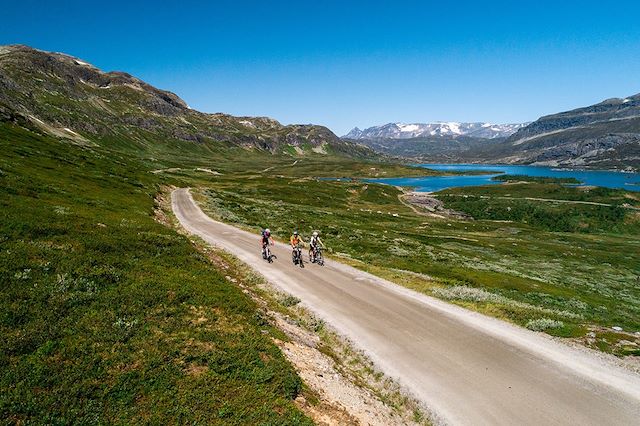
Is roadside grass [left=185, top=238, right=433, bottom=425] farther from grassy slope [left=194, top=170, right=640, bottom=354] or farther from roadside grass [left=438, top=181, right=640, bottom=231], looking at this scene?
roadside grass [left=438, top=181, right=640, bottom=231]

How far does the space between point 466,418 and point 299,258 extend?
22.9 m

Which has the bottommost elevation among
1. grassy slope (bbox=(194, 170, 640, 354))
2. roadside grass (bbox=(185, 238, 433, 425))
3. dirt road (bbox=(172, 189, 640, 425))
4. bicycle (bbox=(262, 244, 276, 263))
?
grassy slope (bbox=(194, 170, 640, 354))

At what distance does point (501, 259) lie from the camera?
7488 cm

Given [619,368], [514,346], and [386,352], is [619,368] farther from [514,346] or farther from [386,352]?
[386,352]

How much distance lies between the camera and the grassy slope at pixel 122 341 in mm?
11477

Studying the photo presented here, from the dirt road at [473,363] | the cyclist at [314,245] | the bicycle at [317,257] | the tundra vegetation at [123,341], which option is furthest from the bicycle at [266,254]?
the tundra vegetation at [123,341]

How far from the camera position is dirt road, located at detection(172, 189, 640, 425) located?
561 inches

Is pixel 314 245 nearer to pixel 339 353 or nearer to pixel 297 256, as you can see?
pixel 297 256

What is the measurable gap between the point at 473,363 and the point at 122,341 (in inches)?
616

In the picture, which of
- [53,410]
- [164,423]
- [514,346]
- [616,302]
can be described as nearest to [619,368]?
[514,346]

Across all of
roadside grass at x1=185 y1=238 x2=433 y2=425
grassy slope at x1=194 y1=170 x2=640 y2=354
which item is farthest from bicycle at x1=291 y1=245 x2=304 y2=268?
grassy slope at x1=194 y1=170 x2=640 y2=354

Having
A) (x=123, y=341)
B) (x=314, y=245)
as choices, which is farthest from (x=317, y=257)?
(x=123, y=341)

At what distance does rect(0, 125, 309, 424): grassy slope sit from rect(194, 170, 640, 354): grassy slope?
17239 millimetres

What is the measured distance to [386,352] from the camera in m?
18.8
